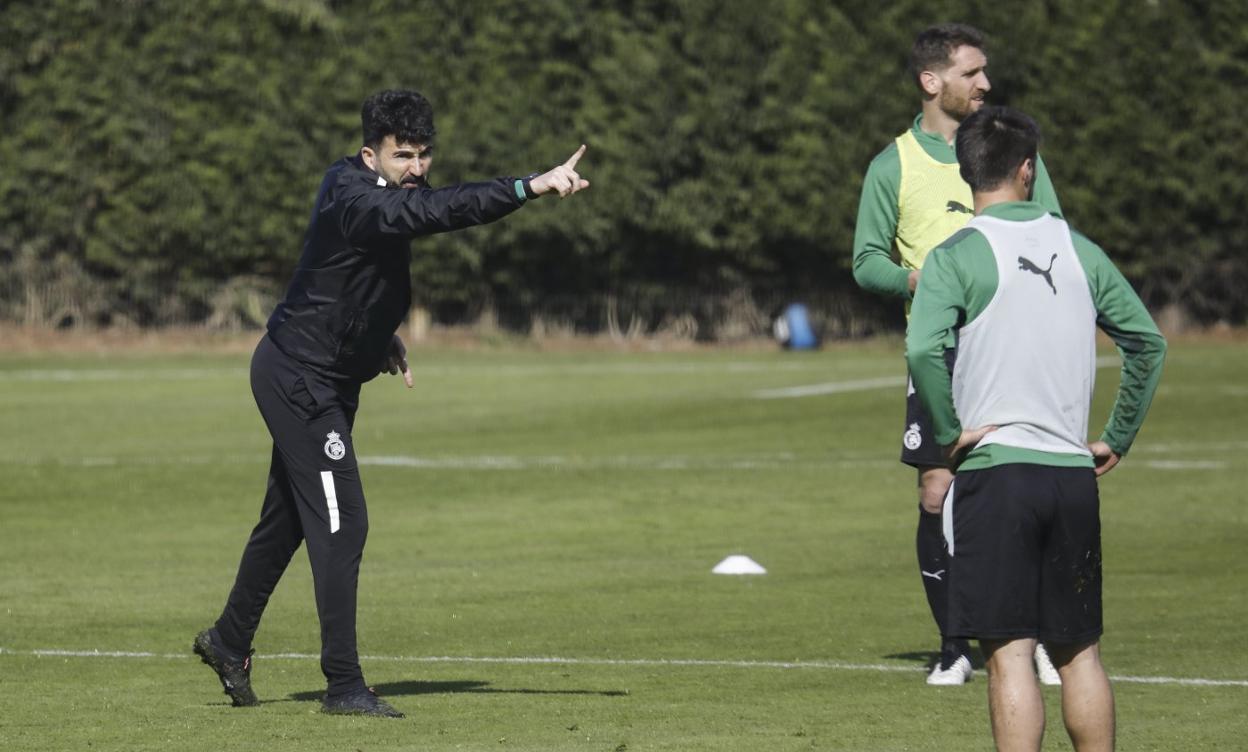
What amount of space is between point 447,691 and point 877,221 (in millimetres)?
2497

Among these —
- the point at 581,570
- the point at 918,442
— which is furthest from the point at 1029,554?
the point at 581,570

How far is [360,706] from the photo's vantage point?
24.8 feet

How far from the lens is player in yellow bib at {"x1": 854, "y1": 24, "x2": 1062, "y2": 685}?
8312mm

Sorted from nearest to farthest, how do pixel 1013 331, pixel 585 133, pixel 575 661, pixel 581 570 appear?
pixel 1013 331 → pixel 575 661 → pixel 581 570 → pixel 585 133

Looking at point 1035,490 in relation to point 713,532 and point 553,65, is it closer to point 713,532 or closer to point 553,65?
point 713,532

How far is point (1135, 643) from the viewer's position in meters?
9.66

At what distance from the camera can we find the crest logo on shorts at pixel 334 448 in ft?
25.1

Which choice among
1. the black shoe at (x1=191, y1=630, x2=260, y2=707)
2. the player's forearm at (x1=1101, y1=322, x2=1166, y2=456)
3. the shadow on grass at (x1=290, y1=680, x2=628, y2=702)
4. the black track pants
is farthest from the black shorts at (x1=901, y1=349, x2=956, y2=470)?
the black shoe at (x1=191, y1=630, x2=260, y2=707)

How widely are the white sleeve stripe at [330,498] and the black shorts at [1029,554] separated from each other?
282 cm

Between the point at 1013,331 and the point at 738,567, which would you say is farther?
the point at 738,567

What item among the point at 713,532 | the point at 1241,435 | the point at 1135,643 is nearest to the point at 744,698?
the point at 1135,643

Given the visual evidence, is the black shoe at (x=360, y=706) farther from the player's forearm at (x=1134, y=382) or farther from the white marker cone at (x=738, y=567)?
the white marker cone at (x=738, y=567)

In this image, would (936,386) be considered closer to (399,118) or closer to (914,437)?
(399,118)

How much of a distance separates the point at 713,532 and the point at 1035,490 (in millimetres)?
9025
